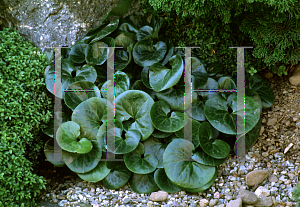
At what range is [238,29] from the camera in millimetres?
2814

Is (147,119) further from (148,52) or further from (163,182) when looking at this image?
(148,52)

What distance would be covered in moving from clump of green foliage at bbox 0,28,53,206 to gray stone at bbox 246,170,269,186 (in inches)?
66.9

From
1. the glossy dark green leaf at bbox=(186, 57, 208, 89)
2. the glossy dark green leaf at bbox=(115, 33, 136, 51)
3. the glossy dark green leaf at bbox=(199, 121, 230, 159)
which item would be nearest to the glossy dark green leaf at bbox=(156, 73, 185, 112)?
the glossy dark green leaf at bbox=(186, 57, 208, 89)

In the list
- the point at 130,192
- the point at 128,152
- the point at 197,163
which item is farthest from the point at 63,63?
the point at 197,163

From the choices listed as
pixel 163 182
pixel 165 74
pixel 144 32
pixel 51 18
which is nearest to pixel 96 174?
pixel 163 182

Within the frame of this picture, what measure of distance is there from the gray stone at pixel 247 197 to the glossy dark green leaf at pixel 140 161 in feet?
2.36

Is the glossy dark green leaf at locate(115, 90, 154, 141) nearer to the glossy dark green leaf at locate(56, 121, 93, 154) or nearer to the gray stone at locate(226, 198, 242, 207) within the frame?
the glossy dark green leaf at locate(56, 121, 93, 154)

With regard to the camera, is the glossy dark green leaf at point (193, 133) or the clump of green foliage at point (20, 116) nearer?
the clump of green foliage at point (20, 116)

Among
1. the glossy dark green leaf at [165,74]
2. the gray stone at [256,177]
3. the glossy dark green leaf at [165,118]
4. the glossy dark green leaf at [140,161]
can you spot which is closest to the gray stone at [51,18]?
the glossy dark green leaf at [165,74]

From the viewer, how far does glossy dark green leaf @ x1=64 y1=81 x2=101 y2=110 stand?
2.46 meters

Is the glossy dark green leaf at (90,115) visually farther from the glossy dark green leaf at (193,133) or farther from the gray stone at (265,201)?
the gray stone at (265,201)

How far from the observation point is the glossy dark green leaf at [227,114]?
2.31 metres

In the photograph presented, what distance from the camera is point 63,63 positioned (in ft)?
8.66

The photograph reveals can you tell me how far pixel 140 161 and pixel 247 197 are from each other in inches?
35.2
